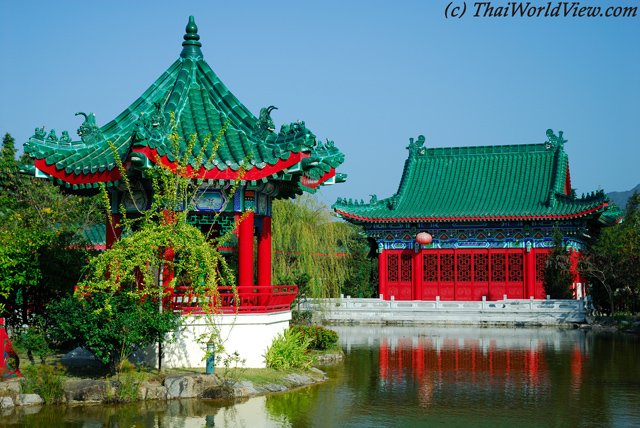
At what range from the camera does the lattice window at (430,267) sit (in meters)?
35.2

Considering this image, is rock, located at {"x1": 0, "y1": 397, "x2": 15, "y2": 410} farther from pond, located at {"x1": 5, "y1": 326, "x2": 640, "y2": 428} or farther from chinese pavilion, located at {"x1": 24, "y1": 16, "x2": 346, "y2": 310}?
chinese pavilion, located at {"x1": 24, "y1": 16, "x2": 346, "y2": 310}

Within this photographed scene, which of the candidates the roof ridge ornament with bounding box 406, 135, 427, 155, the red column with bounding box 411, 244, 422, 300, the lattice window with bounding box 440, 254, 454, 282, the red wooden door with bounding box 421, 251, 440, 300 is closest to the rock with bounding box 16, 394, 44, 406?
the red column with bounding box 411, 244, 422, 300

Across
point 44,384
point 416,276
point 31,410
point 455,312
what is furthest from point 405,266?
point 31,410

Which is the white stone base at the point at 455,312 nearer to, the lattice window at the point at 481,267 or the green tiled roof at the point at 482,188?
the lattice window at the point at 481,267

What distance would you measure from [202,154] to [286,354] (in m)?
4.05

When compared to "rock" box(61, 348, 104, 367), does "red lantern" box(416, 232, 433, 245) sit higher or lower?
higher

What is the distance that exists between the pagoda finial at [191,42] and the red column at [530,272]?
21.4 meters

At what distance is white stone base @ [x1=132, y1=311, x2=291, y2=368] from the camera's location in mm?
13656

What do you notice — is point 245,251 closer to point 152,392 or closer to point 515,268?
point 152,392

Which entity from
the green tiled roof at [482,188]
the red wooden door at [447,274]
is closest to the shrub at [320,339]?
the green tiled roof at [482,188]

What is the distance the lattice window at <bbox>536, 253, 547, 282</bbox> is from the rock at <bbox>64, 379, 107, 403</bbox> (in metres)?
25.3

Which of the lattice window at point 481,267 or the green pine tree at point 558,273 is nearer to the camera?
the green pine tree at point 558,273

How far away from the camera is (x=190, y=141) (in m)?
13.2

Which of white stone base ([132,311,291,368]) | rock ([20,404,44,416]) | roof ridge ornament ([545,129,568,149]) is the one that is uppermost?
roof ridge ornament ([545,129,568,149])
